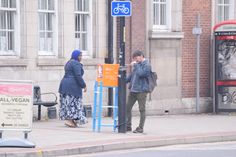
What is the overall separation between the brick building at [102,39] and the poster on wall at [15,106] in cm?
476

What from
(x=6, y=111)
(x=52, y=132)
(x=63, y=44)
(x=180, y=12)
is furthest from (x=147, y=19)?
(x=6, y=111)

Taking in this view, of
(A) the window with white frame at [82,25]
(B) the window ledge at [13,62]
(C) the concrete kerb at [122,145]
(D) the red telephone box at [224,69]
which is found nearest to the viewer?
(C) the concrete kerb at [122,145]

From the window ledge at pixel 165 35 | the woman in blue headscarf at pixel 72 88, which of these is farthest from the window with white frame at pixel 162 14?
the woman in blue headscarf at pixel 72 88

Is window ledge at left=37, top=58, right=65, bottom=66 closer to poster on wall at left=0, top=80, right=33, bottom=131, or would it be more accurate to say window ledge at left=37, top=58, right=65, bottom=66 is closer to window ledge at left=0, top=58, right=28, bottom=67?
window ledge at left=0, top=58, right=28, bottom=67

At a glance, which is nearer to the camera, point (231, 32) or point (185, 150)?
point (185, 150)

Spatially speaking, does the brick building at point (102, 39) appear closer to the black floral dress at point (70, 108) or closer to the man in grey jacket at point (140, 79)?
the black floral dress at point (70, 108)

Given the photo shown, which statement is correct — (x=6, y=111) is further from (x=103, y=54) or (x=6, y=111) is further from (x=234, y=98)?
(x=234, y=98)

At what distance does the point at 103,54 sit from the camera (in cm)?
2097

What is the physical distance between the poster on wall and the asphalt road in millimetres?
1318

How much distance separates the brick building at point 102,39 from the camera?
18953mm

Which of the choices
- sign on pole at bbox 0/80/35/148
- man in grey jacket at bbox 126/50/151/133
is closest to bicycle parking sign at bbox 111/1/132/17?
man in grey jacket at bbox 126/50/151/133

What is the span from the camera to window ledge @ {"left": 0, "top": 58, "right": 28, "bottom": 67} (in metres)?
18.5

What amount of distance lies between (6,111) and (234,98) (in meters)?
10.8

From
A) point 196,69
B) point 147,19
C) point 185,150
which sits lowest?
point 185,150
